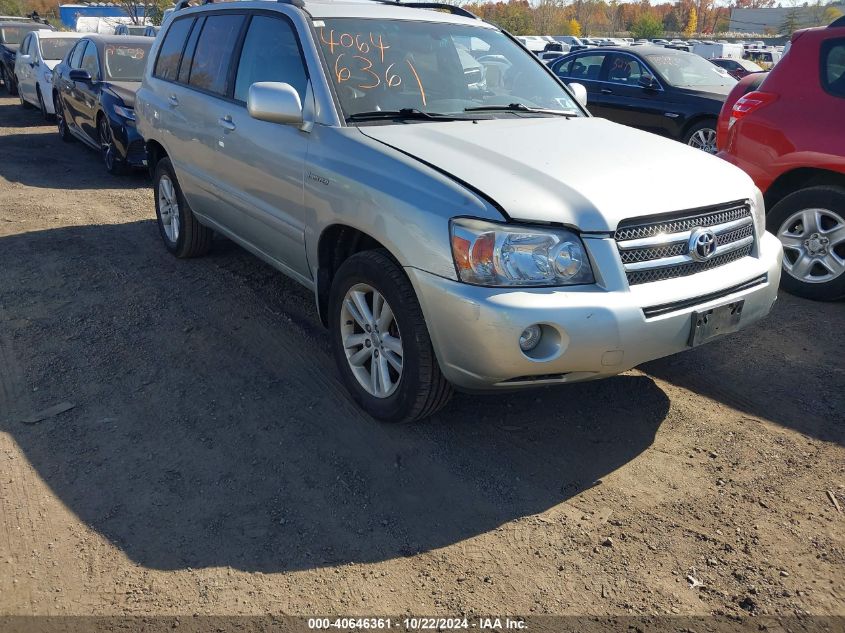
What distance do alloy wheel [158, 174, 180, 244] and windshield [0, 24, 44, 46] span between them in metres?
15.5

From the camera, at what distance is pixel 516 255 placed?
304 cm

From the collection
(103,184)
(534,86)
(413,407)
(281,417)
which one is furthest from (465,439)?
(103,184)

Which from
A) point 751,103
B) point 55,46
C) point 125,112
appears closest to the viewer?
point 751,103

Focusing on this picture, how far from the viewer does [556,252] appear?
306cm

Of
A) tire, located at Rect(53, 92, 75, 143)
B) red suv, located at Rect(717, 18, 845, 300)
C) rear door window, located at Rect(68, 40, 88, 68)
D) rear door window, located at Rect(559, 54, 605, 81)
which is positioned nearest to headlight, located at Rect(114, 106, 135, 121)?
rear door window, located at Rect(68, 40, 88, 68)

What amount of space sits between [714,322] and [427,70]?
2109mm

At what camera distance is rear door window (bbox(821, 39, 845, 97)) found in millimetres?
5250

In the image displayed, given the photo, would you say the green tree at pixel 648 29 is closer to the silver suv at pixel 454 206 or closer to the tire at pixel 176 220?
the tire at pixel 176 220

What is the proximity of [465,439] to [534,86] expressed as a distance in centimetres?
232

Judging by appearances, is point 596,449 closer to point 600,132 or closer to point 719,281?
point 719,281

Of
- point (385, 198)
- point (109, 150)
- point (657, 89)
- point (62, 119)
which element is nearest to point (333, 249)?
point (385, 198)

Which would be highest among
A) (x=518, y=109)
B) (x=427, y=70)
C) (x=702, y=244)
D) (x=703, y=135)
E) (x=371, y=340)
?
(x=427, y=70)

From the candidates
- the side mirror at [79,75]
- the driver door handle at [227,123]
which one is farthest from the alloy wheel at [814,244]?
the side mirror at [79,75]

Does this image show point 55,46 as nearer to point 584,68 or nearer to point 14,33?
point 14,33
